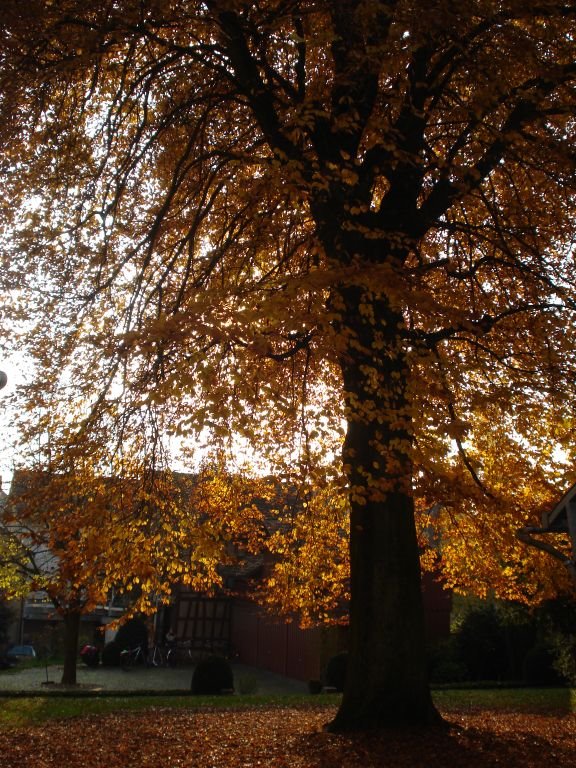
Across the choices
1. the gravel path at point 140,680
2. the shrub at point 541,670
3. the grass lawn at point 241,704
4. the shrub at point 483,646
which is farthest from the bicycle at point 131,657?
the shrub at point 541,670

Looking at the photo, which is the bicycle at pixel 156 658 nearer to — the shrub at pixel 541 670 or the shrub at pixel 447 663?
the shrub at pixel 447 663

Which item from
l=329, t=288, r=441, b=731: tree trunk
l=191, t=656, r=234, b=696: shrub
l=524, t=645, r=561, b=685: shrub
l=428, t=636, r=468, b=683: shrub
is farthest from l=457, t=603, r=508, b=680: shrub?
l=329, t=288, r=441, b=731: tree trunk

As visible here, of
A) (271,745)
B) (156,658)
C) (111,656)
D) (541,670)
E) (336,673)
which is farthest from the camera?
(156,658)

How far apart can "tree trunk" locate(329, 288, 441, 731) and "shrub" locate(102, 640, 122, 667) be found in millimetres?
24629

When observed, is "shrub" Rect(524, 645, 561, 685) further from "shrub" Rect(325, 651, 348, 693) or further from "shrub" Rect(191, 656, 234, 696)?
"shrub" Rect(191, 656, 234, 696)

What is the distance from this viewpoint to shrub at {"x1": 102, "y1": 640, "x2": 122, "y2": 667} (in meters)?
29.9

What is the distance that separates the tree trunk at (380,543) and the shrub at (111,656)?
24.6m

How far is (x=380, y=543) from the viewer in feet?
26.8

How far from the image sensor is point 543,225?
1087cm

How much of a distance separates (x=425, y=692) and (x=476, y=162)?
6.49 meters

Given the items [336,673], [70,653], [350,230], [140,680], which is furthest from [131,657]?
[350,230]

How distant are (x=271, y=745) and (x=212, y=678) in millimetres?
12823

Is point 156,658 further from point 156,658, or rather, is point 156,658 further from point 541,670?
point 541,670

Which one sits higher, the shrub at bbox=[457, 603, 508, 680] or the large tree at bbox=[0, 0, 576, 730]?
the large tree at bbox=[0, 0, 576, 730]
